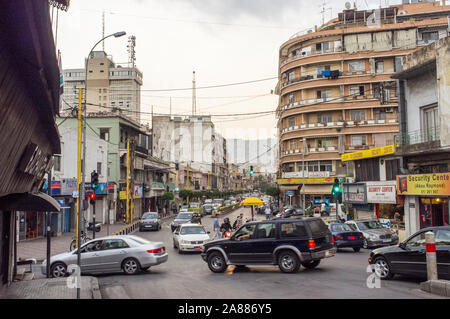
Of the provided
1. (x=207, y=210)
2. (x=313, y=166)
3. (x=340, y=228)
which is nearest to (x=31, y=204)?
(x=340, y=228)

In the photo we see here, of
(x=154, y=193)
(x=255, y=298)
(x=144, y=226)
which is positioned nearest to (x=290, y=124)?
(x=154, y=193)

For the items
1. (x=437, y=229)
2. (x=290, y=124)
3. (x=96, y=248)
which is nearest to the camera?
(x=437, y=229)

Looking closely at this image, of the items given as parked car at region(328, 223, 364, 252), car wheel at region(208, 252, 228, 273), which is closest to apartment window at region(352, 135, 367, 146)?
parked car at region(328, 223, 364, 252)

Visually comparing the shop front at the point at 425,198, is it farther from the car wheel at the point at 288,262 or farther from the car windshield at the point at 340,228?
the car wheel at the point at 288,262

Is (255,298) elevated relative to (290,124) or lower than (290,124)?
lower

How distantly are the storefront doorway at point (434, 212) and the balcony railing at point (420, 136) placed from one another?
3.27m

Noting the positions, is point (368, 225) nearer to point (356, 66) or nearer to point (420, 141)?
point (420, 141)

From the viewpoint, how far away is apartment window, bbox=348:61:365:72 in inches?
2239

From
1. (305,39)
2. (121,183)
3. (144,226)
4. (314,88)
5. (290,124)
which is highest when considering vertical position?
(305,39)

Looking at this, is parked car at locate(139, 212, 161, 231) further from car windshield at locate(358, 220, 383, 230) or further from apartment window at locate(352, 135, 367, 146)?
apartment window at locate(352, 135, 367, 146)

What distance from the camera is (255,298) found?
393 inches

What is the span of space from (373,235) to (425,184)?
404 cm

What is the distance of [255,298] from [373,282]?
12.1 ft
